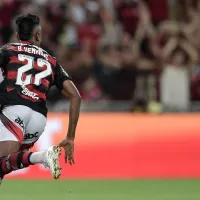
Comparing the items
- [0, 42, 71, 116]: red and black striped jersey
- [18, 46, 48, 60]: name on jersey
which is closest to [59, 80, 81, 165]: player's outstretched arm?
[0, 42, 71, 116]: red and black striped jersey

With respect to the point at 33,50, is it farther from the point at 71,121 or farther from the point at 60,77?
the point at 71,121

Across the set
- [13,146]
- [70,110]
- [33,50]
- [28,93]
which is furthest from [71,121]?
[33,50]

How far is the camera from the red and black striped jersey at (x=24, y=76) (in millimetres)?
7387

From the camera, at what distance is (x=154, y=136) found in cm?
1174

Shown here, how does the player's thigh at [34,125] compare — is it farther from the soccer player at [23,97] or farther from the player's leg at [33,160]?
the player's leg at [33,160]

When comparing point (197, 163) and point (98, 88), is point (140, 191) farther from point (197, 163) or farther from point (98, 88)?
point (98, 88)

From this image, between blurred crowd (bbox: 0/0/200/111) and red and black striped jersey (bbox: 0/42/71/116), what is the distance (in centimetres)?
564

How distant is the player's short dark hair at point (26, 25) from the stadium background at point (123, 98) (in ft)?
7.45

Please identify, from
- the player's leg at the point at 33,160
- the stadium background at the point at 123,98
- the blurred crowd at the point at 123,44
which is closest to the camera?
the player's leg at the point at 33,160

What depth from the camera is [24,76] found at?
7.39 metres

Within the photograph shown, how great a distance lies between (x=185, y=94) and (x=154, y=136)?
5.45 feet

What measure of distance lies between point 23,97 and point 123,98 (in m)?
6.33

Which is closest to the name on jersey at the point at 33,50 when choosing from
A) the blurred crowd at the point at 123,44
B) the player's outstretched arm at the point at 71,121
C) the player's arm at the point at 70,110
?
the player's arm at the point at 70,110

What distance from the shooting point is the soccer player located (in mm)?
7383
